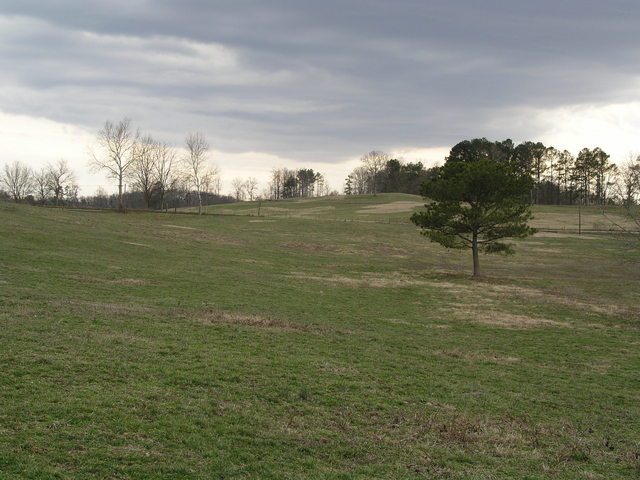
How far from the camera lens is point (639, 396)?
1274 centimetres

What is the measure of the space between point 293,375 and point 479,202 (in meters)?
32.3

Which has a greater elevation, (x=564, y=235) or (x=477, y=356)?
(x=564, y=235)

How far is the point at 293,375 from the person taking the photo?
11.8 metres

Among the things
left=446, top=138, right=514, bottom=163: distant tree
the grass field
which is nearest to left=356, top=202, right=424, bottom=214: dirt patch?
left=446, top=138, right=514, bottom=163: distant tree

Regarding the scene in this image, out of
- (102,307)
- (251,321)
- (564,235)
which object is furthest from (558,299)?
(564,235)

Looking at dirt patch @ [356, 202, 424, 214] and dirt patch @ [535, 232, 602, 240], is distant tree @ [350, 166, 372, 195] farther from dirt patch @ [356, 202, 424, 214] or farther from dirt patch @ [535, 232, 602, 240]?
dirt patch @ [535, 232, 602, 240]

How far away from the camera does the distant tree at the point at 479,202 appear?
128 ft

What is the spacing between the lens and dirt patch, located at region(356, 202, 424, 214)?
10131 centimetres

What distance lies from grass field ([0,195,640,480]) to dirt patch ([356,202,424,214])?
6939cm

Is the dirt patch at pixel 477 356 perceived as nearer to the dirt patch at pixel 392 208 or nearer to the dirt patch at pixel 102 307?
the dirt patch at pixel 102 307

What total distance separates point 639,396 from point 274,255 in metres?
33.9

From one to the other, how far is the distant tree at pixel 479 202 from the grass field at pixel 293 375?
9070 millimetres

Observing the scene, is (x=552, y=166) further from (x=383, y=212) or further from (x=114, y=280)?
(x=114, y=280)

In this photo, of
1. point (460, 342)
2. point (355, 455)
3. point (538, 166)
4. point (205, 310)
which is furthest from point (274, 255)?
point (538, 166)
